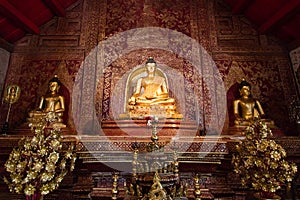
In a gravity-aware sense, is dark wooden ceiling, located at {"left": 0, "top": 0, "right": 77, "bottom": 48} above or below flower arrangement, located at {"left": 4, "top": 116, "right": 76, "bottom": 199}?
above

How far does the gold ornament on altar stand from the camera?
335 cm

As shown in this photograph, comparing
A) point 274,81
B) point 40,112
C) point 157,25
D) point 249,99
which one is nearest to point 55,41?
point 40,112

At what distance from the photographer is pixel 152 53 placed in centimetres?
422

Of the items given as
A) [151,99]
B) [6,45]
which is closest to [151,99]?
[151,99]

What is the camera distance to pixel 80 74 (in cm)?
405

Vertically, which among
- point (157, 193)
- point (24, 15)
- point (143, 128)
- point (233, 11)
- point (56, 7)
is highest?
point (233, 11)

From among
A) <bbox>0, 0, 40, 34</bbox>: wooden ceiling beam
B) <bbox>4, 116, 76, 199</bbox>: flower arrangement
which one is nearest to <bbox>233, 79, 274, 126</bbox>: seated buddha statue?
<bbox>4, 116, 76, 199</bbox>: flower arrangement

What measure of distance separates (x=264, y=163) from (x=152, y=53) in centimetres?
277

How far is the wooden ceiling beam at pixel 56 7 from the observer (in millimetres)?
3949

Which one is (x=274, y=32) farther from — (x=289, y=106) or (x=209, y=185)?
(x=209, y=185)

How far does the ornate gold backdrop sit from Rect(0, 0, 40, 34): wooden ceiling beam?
0.82ft

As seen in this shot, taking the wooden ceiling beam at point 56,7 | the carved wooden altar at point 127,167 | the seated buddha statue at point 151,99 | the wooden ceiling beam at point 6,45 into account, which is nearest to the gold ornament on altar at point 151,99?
the seated buddha statue at point 151,99

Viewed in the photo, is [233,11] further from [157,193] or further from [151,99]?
[157,193]

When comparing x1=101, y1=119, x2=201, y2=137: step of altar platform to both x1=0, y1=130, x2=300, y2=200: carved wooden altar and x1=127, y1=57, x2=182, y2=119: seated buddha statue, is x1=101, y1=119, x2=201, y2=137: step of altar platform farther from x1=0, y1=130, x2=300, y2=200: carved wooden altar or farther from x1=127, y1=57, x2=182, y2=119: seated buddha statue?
x1=0, y1=130, x2=300, y2=200: carved wooden altar
